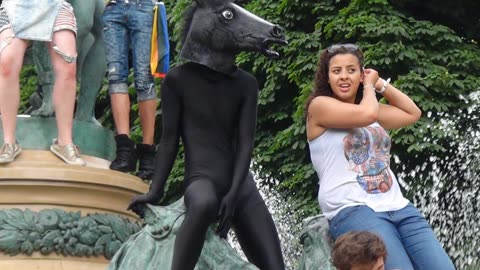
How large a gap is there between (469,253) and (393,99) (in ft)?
30.0

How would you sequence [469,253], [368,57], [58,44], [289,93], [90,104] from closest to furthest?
[58,44] < [90,104] < [469,253] < [368,57] < [289,93]

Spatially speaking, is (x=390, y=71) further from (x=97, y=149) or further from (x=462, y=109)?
(x=97, y=149)

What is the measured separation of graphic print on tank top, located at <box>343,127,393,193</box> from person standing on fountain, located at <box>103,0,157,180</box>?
2.30 meters

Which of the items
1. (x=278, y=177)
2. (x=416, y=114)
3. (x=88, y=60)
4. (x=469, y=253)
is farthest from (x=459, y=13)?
(x=416, y=114)

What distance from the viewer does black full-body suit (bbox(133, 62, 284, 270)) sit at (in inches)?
267

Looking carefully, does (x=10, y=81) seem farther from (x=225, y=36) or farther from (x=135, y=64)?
(x=225, y=36)

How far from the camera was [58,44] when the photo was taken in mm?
8258

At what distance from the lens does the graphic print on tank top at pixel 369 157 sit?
21.6 feet

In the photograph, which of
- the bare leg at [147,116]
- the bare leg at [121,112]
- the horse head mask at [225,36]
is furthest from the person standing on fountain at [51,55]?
the horse head mask at [225,36]

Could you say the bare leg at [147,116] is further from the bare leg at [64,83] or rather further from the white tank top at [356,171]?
the white tank top at [356,171]

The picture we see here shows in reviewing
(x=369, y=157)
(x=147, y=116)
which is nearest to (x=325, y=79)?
(x=369, y=157)

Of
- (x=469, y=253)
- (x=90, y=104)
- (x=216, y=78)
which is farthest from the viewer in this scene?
(x=469, y=253)

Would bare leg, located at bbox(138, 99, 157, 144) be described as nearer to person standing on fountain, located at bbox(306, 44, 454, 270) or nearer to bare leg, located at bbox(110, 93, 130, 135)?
bare leg, located at bbox(110, 93, 130, 135)

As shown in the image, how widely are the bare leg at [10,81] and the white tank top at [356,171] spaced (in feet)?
7.19
